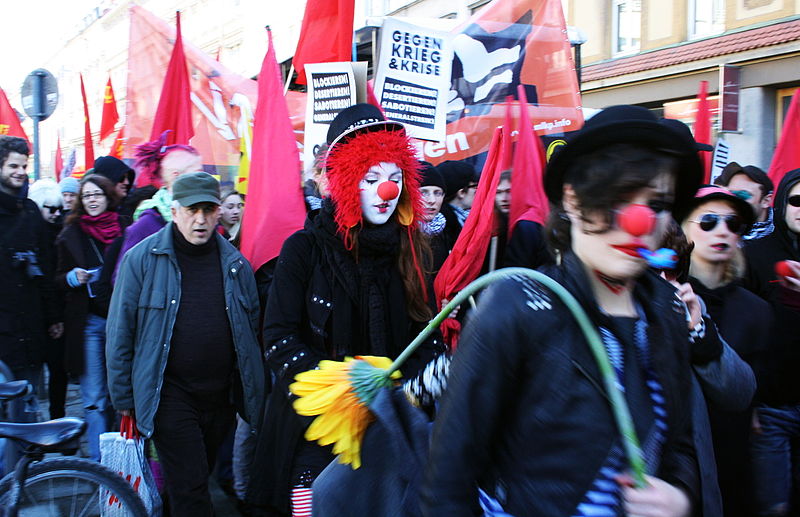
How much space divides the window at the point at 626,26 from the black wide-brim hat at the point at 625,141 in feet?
47.8

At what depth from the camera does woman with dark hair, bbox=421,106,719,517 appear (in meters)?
1.46

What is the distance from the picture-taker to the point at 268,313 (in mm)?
2945

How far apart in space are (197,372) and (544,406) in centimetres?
270

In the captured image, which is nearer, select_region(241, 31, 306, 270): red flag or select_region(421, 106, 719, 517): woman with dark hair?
select_region(421, 106, 719, 517): woman with dark hair

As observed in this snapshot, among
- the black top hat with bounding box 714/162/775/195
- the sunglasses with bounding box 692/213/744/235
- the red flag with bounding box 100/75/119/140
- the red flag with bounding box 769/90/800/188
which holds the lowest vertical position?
the sunglasses with bounding box 692/213/744/235

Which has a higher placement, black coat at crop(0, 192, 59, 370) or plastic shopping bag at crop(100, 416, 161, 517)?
black coat at crop(0, 192, 59, 370)

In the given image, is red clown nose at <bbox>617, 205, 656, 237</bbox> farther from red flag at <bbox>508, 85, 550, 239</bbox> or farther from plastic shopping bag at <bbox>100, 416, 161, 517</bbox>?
red flag at <bbox>508, 85, 550, 239</bbox>

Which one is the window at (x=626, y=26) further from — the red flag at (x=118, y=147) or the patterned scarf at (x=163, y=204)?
Result: the patterned scarf at (x=163, y=204)

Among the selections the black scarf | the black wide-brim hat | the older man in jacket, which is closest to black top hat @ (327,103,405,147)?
the black scarf

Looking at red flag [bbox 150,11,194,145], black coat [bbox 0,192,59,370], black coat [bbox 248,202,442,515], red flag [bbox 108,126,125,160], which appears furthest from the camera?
red flag [bbox 108,126,125,160]

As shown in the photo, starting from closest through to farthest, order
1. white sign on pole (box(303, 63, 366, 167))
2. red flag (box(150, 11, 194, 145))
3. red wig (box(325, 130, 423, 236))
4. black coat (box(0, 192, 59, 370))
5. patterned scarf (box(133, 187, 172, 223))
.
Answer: red wig (box(325, 130, 423, 236))
patterned scarf (box(133, 187, 172, 223))
black coat (box(0, 192, 59, 370))
white sign on pole (box(303, 63, 366, 167))
red flag (box(150, 11, 194, 145))

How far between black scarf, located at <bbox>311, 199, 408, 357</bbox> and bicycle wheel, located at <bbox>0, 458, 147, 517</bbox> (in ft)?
5.07

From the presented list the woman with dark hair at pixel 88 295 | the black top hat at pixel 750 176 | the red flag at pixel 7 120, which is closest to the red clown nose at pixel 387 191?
the woman with dark hair at pixel 88 295

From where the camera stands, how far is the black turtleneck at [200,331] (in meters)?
3.80
